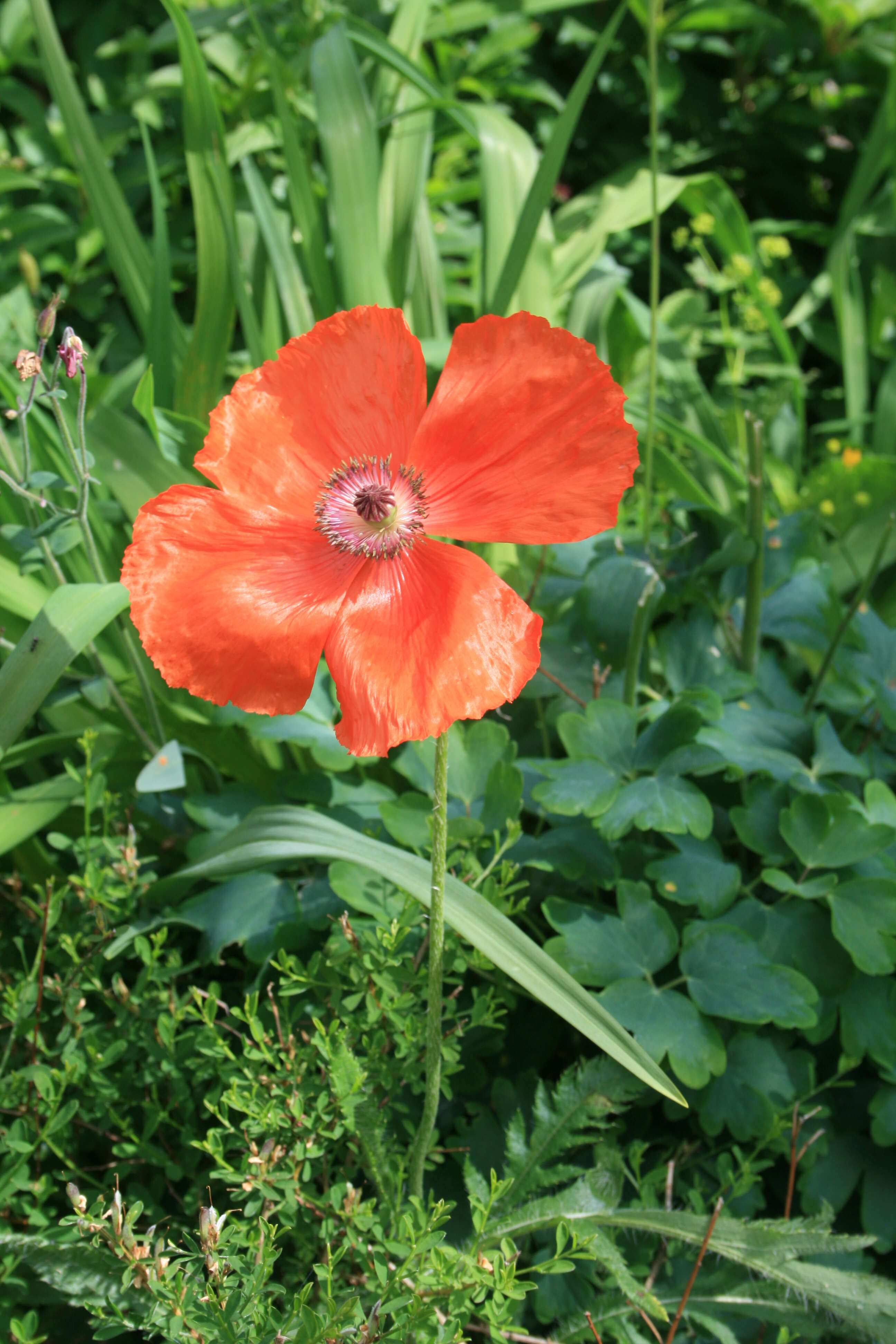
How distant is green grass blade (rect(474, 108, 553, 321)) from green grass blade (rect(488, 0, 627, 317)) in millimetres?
225

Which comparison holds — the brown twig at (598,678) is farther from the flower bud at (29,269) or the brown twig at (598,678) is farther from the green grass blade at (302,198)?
the flower bud at (29,269)

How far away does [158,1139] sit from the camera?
4.27ft

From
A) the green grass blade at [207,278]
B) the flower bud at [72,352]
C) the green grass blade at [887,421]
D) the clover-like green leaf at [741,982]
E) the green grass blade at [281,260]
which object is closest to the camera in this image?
the flower bud at [72,352]

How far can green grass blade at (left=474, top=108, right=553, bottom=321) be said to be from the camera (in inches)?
75.2

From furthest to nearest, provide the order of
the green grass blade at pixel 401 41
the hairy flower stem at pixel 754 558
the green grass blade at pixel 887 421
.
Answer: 1. the green grass blade at pixel 887 421
2. the green grass blade at pixel 401 41
3. the hairy flower stem at pixel 754 558

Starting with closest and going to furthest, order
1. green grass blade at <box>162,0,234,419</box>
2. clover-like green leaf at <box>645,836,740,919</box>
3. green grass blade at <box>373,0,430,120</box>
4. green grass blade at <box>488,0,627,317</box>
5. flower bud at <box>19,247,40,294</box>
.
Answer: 1. clover-like green leaf at <box>645,836,740,919</box>
2. green grass blade at <box>488,0,627,317</box>
3. green grass blade at <box>162,0,234,419</box>
4. green grass blade at <box>373,0,430,120</box>
5. flower bud at <box>19,247,40,294</box>

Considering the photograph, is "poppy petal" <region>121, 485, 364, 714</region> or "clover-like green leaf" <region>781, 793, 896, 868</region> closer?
"poppy petal" <region>121, 485, 364, 714</region>

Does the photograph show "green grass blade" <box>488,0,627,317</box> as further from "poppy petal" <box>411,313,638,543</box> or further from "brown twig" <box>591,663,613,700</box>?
"poppy petal" <box>411,313,638,543</box>

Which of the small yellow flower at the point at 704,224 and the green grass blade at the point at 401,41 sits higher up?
the green grass blade at the point at 401,41

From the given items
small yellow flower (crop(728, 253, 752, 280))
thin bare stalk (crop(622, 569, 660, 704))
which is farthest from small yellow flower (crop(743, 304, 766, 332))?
thin bare stalk (crop(622, 569, 660, 704))

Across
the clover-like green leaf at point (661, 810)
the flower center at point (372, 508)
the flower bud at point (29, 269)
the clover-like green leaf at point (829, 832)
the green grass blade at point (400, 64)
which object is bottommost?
the clover-like green leaf at point (829, 832)

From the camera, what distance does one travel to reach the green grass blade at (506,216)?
191cm

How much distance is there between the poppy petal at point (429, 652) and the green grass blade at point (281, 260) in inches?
43.8

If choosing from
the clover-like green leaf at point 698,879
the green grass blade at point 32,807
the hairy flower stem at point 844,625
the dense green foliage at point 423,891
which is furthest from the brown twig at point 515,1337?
the hairy flower stem at point 844,625
